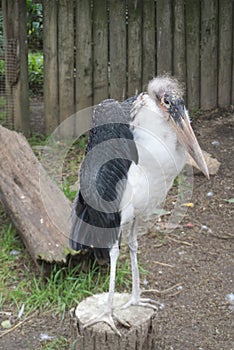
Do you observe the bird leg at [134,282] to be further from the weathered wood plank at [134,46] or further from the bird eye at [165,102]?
the weathered wood plank at [134,46]

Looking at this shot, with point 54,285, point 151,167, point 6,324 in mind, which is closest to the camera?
point 151,167

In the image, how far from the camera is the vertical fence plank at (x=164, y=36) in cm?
702

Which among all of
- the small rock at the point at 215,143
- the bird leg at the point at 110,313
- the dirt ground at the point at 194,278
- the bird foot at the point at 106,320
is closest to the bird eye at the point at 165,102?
the bird leg at the point at 110,313

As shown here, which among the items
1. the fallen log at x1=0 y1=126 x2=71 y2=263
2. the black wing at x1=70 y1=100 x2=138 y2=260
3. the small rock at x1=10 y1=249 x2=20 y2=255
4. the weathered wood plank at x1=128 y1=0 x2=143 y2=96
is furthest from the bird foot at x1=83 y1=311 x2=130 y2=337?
the weathered wood plank at x1=128 y1=0 x2=143 y2=96

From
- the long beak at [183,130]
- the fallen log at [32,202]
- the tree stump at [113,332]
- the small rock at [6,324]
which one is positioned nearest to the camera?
the long beak at [183,130]

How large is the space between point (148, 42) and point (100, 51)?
507mm

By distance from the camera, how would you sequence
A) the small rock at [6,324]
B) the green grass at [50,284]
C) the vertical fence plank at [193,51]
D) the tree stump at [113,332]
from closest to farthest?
the tree stump at [113,332] < the small rock at [6,324] < the green grass at [50,284] < the vertical fence plank at [193,51]

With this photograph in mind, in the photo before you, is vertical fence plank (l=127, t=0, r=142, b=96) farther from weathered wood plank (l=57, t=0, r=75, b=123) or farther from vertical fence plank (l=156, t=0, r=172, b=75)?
weathered wood plank (l=57, t=0, r=75, b=123)

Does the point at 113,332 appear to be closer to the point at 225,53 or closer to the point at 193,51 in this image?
the point at 193,51

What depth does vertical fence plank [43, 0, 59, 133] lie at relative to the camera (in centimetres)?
687

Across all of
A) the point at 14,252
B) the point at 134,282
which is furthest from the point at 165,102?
the point at 14,252

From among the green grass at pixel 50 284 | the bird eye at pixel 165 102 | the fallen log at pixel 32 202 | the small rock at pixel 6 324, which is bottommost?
the small rock at pixel 6 324

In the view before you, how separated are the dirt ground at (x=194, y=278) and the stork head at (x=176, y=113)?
1.27 meters

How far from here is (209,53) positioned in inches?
286
